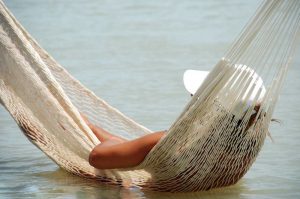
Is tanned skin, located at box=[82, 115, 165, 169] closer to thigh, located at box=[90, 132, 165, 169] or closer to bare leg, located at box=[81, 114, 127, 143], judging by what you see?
thigh, located at box=[90, 132, 165, 169]

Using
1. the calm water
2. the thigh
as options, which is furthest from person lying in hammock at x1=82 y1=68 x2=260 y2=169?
the calm water

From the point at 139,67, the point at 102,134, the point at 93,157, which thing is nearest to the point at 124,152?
the point at 93,157

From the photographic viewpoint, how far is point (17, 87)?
168 inches

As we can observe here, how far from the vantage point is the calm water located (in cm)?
421

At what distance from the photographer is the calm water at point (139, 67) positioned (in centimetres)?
421

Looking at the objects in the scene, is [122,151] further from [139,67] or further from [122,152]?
[139,67]

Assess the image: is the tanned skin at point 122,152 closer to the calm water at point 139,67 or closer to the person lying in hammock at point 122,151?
the person lying in hammock at point 122,151

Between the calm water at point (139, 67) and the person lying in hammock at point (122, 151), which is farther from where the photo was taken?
the calm water at point (139, 67)

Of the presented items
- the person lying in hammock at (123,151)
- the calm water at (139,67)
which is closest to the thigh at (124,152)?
the person lying in hammock at (123,151)

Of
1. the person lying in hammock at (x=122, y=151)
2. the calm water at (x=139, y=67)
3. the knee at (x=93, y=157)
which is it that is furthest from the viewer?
the calm water at (x=139, y=67)

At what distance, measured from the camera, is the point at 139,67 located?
706 cm

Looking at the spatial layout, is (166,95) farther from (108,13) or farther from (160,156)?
(108,13)

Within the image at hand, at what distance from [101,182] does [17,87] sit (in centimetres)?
59

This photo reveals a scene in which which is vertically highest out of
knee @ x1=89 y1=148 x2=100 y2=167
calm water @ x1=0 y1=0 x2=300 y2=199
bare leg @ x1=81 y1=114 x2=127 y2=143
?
knee @ x1=89 y1=148 x2=100 y2=167
